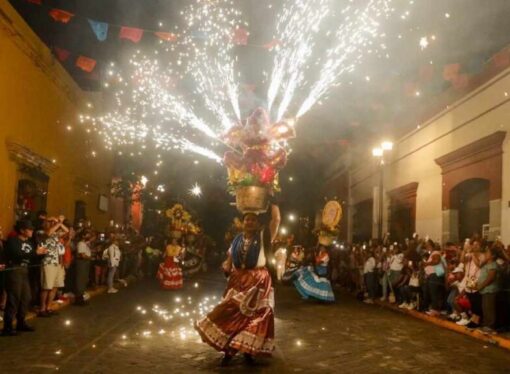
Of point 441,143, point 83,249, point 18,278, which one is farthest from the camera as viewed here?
point 441,143

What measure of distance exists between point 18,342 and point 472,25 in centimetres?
1316

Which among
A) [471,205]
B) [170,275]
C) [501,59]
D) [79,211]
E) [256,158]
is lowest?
[170,275]

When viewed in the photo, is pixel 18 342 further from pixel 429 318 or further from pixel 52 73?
pixel 52 73

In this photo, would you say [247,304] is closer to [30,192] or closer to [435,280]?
[435,280]

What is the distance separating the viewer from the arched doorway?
15.9 m

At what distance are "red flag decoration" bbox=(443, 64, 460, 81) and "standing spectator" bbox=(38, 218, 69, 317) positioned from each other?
436 inches

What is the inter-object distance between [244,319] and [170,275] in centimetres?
1151

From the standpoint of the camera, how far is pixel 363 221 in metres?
28.2

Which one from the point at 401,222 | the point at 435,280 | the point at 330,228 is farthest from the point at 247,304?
the point at 401,222

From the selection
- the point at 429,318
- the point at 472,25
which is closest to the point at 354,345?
the point at 429,318

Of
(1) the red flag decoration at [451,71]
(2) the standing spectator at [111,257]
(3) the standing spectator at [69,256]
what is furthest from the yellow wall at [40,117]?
(1) the red flag decoration at [451,71]

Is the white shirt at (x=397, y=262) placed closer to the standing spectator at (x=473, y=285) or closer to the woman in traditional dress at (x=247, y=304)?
the standing spectator at (x=473, y=285)

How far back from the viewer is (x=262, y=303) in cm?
749

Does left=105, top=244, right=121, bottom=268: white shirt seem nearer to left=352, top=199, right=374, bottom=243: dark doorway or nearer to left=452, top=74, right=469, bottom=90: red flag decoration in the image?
left=452, top=74, right=469, bottom=90: red flag decoration
